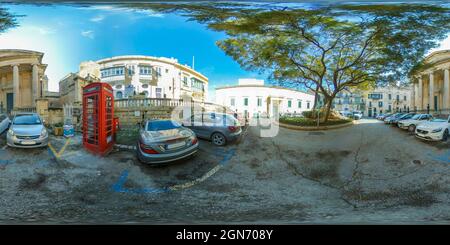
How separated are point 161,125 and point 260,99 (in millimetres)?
680

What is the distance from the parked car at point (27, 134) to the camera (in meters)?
1.67

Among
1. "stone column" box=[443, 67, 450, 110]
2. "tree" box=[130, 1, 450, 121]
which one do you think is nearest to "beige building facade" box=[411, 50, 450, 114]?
"stone column" box=[443, 67, 450, 110]

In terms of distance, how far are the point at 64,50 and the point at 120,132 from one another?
2.22 ft

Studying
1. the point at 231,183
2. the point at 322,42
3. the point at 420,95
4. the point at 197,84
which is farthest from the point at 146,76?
the point at 420,95

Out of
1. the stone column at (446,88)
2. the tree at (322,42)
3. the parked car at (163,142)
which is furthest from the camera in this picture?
the stone column at (446,88)

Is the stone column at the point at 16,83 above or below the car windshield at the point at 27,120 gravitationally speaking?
above

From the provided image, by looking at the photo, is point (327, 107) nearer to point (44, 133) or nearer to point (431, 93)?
point (431, 93)

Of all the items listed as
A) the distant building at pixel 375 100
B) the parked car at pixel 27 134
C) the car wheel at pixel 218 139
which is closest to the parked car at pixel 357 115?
the distant building at pixel 375 100

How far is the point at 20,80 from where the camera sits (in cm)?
178

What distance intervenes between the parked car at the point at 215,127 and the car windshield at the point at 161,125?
0.07 m

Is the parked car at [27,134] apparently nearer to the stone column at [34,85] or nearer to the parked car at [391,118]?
the stone column at [34,85]

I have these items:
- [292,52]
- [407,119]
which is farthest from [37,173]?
[407,119]

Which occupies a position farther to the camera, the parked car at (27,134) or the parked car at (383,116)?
the parked car at (383,116)

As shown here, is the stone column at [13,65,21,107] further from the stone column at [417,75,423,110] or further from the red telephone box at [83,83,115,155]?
the stone column at [417,75,423,110]
